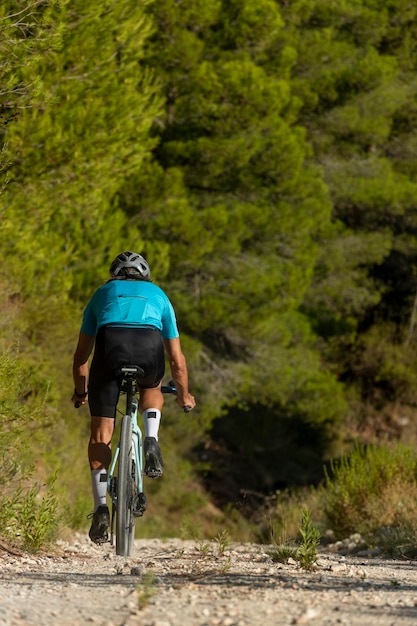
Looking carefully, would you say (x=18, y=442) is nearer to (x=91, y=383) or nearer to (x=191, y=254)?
(x=91, y=383)

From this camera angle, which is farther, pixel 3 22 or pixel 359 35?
pixel 359 35

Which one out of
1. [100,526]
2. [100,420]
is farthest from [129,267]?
[100,526]

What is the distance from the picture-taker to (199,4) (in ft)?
64.3

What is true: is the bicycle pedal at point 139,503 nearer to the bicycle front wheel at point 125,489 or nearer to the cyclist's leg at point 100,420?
the bicycle front wheel at point 125,489

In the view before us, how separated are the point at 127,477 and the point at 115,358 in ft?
2.32

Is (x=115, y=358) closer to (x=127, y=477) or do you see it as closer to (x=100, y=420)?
(x=100, y=420)

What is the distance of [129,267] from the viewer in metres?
6.88

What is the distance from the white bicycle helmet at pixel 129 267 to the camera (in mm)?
6871

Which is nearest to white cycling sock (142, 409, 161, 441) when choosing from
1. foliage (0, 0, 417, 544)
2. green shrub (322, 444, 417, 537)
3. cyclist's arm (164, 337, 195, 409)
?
cyclist's arm (164, 337, 195, 409)

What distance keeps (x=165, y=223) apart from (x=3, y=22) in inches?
348

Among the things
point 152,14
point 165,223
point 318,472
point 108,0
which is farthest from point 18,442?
point 318,472

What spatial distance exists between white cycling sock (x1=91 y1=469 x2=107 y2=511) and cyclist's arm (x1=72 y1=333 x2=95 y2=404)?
19.8 inches

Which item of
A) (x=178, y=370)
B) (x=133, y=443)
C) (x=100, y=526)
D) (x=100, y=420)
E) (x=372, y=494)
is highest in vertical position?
(x=178, y=370)

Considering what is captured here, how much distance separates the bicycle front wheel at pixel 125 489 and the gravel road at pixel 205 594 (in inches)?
7.8
